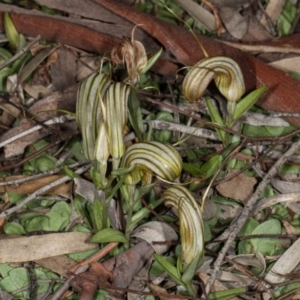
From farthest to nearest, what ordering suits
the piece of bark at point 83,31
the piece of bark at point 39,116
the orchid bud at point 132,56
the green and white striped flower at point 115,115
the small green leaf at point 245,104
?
the piece of bark at point 83,31 < the piece of bark at point 39,116 < the small green leaf at point 245,104 < the orchid bud at point 132,56 < the green and white striped flower at point 115,115

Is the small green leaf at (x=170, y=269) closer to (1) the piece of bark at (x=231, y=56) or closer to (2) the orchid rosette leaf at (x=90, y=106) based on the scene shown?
(2) the orchid rosette leaf at (x=90, y=106)

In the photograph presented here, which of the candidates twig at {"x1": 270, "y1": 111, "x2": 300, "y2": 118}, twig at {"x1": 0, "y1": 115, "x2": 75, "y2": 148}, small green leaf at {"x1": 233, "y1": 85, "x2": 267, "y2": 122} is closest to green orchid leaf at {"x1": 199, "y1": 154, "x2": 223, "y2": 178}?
small green leaf at {"x1": 233, "y1": 85, "x2": 267, "y2": 122}

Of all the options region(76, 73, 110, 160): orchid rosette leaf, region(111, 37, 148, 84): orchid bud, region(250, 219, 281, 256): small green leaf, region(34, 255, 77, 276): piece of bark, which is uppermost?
region(111, 37, 148, 84): orchid bud

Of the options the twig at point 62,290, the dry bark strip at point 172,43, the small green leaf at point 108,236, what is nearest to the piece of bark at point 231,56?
the dry bark strip at point 172,43

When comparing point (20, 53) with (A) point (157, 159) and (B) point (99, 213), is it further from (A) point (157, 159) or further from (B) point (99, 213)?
(A) point (157, 159)

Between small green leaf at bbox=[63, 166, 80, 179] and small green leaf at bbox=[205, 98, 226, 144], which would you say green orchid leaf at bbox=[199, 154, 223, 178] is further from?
small green leaf at bbox=[63, 166, 80, 179]

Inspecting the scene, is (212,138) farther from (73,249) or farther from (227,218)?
(73,249)
